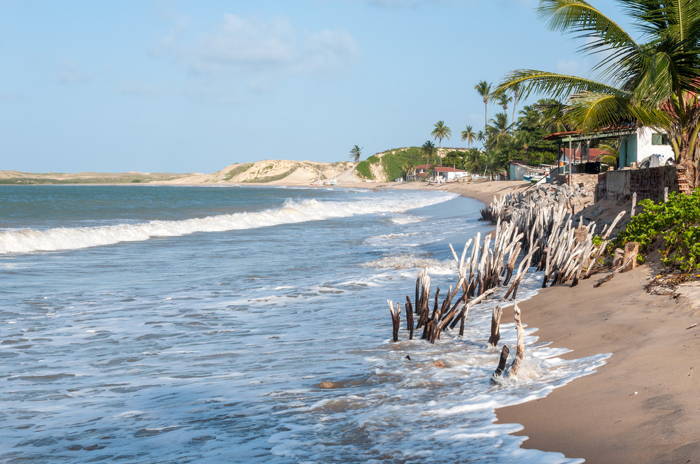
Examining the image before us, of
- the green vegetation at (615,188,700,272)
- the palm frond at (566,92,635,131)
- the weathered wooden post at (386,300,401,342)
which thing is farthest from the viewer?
the palm frond at (566,92,635,131)

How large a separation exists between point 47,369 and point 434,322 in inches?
177

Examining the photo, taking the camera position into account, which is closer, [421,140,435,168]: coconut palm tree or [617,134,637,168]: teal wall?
[617,134,637,168]: teal wall

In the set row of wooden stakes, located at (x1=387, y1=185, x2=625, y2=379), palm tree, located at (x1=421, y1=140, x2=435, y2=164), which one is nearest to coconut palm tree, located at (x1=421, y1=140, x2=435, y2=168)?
palm tree, located at (x1=421, y1=140, x2=435, y2=164)

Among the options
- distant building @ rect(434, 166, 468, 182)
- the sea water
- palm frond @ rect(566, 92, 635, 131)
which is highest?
distant building @ rect(434, 166, 468, 182)

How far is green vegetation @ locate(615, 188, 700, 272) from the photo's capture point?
9.08 m

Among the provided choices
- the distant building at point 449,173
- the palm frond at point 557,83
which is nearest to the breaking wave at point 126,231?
the palm frond at point 557,83

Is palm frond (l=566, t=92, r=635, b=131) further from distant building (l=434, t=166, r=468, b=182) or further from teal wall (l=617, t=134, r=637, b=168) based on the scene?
distant building (l=434, t=166, r=468, b=182)

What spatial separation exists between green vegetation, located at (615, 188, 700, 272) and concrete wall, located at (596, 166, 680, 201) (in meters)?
2.72

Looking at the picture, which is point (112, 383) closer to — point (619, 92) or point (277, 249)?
point (619, 92)

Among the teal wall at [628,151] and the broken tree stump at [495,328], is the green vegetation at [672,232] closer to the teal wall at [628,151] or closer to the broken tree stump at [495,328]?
the broken tree stump at [495,328]

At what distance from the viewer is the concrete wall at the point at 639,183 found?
13.8 meters

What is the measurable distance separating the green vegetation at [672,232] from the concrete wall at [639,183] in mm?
2722

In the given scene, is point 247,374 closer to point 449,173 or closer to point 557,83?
point 557,83

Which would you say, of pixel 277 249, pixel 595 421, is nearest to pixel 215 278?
pixel 277 249
